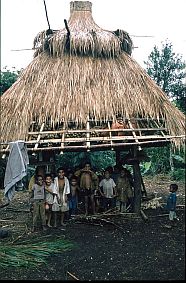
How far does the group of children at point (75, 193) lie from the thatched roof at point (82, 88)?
0.75 m

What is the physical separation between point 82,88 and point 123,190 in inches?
65.9

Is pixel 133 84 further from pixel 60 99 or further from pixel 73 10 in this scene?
pixel 73 10

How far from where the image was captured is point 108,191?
562cm

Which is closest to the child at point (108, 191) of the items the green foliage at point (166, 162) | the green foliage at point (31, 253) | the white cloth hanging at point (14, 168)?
the green foliage at point (166, 162)

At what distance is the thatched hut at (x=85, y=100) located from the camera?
4504mm

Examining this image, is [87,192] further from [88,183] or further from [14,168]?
[14,168]

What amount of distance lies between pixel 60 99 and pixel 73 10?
2419 millimetres

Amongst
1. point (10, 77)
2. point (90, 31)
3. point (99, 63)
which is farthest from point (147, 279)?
point (10, 77)

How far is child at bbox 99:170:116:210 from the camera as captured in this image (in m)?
5.59

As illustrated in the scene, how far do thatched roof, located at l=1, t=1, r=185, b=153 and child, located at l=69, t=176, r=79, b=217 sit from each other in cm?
106

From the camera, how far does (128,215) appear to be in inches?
191

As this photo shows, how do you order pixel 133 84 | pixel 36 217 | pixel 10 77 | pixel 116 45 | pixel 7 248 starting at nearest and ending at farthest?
pixel 7 248
pixel 36 217
pixel 133 84
pixel 116 45
pixel 10 77

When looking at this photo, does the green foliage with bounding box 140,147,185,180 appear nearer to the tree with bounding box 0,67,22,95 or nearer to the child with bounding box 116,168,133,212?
the child with bounding box 116,168,133,212

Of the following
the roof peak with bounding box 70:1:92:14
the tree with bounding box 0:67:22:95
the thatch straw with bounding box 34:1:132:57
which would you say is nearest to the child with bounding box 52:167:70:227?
the thatch straw with bounding box 34:1:132:57
